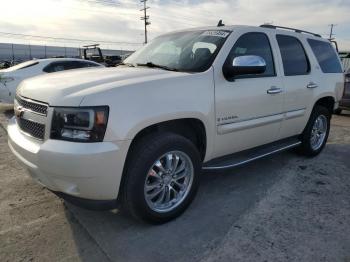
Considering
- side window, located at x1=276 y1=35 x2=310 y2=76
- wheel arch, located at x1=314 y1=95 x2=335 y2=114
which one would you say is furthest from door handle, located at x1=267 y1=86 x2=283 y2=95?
wheel arch, located at x1=314 y1=95 x2=335 y2=114

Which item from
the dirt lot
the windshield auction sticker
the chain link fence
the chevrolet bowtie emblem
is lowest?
the dirt lot

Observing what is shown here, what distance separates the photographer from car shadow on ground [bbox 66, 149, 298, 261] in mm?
2982

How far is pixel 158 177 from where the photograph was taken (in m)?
3.37

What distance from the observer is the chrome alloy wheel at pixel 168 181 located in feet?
10.9

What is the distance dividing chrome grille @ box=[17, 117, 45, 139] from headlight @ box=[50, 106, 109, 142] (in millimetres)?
255

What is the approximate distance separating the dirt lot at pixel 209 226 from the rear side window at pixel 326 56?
1882 millimetres

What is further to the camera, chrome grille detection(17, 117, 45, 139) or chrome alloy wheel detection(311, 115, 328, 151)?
chrome alloy wheel detection(311, 115, 328, 151)

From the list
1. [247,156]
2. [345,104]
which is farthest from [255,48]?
[345,104]

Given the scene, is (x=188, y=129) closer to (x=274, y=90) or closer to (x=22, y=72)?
(x=274, y=90)

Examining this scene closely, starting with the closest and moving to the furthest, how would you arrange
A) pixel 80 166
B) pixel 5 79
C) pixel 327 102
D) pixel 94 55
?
pixel 80 166 < pixel 327 102 < pixel 5 79 < pixel 94 55

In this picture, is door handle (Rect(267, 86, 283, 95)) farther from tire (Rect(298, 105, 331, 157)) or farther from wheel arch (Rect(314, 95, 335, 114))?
wheel arch (Rect(314, 95, 335, 114))

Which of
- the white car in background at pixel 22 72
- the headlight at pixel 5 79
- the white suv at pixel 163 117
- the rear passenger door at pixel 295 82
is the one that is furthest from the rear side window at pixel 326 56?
the headlight at pixel 5 79

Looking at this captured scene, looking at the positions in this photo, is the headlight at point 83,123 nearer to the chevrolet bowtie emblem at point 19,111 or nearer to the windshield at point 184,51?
the chevrolet bowtie emblem at point 19,111

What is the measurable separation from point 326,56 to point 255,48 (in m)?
2.06
